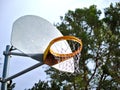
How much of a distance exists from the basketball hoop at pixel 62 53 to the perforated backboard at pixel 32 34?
15 centimetres

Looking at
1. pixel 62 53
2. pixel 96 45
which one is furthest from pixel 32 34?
pixel 96 45

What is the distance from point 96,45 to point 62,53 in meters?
13.4

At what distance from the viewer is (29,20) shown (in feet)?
21.2

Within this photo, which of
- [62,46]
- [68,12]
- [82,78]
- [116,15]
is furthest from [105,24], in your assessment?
[62,46]

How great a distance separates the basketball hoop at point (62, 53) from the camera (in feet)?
18.8

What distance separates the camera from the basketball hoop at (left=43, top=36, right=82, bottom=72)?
573cm

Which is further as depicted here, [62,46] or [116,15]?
[116,15]

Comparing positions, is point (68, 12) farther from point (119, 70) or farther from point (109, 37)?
point (119, 70)

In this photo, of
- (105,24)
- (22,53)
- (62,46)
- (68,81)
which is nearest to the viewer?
(22,53)

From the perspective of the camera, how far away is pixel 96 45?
1927cm

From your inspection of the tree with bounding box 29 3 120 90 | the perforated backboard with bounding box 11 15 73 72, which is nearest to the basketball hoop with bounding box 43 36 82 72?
the perforated backboard with bounding box 11 15 73 72

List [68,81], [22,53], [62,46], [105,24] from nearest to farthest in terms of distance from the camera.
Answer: [22,53], [62,46], [68,81], [105,24]

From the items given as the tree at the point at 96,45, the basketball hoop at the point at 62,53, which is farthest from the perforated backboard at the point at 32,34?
the tree at the point at 96,45

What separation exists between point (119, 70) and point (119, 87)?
1.00 meters
